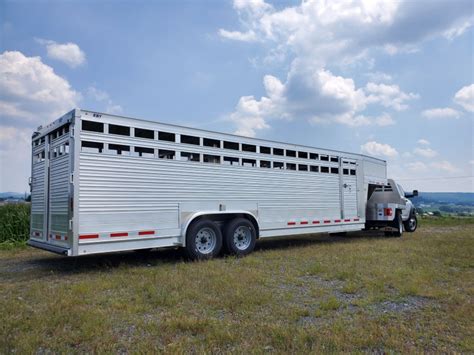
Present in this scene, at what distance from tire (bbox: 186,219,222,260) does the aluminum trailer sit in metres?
0.02

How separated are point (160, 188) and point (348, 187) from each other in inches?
264

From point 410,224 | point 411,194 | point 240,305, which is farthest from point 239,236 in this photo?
point 411,194

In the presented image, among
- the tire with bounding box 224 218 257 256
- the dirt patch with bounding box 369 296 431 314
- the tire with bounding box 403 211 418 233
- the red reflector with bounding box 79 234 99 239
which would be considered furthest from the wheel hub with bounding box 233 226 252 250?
the tire with bounding box 403 211 418 233

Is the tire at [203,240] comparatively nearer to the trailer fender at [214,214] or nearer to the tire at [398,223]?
the trailer fender at [214,214]

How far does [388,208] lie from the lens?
13.5 meters

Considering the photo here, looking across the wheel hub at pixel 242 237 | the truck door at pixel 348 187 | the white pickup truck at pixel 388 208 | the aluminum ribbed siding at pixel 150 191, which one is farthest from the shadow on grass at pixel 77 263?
the white pickup truck at pixel 388 208

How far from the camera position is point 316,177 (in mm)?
11141

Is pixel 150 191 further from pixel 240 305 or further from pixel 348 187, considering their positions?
pixel 348 187

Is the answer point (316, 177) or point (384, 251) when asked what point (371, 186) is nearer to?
point (316, 177)

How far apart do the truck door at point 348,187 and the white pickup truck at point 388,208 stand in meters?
1.57

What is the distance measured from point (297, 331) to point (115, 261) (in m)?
5.68

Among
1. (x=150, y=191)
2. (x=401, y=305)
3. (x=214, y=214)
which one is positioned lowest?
(x=401, y=305)

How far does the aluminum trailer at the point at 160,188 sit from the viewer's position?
22.1 ft

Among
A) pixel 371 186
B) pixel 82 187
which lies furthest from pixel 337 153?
pixel 82 187
